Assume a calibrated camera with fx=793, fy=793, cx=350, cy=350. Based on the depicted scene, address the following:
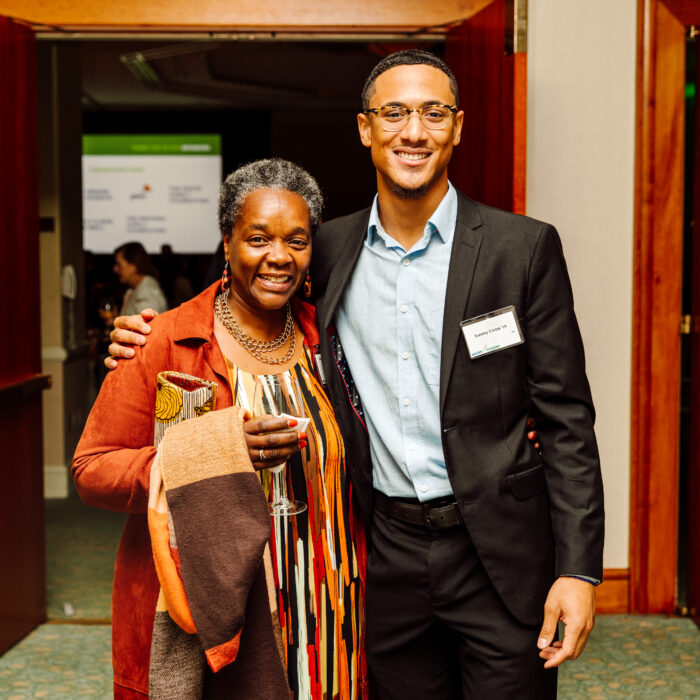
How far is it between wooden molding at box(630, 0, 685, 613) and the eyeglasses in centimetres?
194

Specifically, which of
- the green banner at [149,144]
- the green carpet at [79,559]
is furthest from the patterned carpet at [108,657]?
the green banner at [149,144]

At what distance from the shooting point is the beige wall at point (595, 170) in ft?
10.7

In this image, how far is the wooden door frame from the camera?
3.26m

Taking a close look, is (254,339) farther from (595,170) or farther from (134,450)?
(595,170)

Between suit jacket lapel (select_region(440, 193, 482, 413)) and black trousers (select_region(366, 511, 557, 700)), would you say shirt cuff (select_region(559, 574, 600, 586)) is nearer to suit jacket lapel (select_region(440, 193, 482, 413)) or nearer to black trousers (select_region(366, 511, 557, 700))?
black trousers (select_region(366, 511, 557, 700))

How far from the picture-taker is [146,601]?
1.61 meters

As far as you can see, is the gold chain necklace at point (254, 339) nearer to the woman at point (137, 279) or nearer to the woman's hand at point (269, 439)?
the woman's hand at point (269, 439)

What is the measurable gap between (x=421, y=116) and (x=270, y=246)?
0.41 metres

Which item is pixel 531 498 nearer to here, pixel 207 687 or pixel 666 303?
pixel 207 687

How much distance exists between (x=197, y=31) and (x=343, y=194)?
29.2 ft

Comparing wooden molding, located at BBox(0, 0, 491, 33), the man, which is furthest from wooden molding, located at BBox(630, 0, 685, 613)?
the man

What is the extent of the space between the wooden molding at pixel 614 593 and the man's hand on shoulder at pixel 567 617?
201 centimetres

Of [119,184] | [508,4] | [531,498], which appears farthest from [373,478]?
[119,184]

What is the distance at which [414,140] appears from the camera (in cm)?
161
